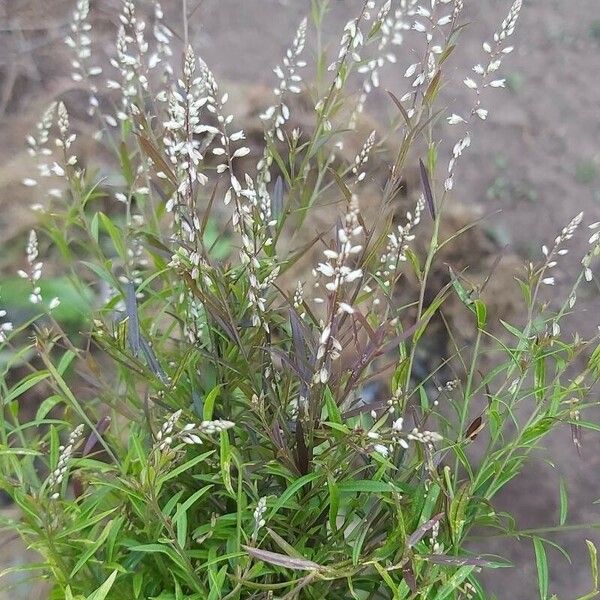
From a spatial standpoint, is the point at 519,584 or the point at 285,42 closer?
the point at 519,584

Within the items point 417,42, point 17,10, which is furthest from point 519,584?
point 17,10

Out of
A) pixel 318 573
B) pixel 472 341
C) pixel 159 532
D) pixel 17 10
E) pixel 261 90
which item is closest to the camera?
pixel 318 573

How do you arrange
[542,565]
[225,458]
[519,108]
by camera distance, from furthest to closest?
[519,108] < [542,565] < [225,458]

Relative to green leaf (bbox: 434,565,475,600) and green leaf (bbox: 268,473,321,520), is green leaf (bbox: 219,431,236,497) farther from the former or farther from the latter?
green leaf (bbox: 434,565,475,600)

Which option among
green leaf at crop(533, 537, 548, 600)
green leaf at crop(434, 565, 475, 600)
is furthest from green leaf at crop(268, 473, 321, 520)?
green leaf at crop(533, 537, 548, 600)

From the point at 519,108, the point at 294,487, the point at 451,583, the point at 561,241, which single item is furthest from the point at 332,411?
the point at 519,108

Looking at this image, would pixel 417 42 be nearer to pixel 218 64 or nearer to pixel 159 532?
pixel 218 64

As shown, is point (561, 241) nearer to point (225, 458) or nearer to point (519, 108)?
point (225, 458)

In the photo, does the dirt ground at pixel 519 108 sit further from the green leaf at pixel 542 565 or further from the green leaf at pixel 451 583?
the green leaf at pixel 451 583

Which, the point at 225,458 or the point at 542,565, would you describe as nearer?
the point at 225,458
